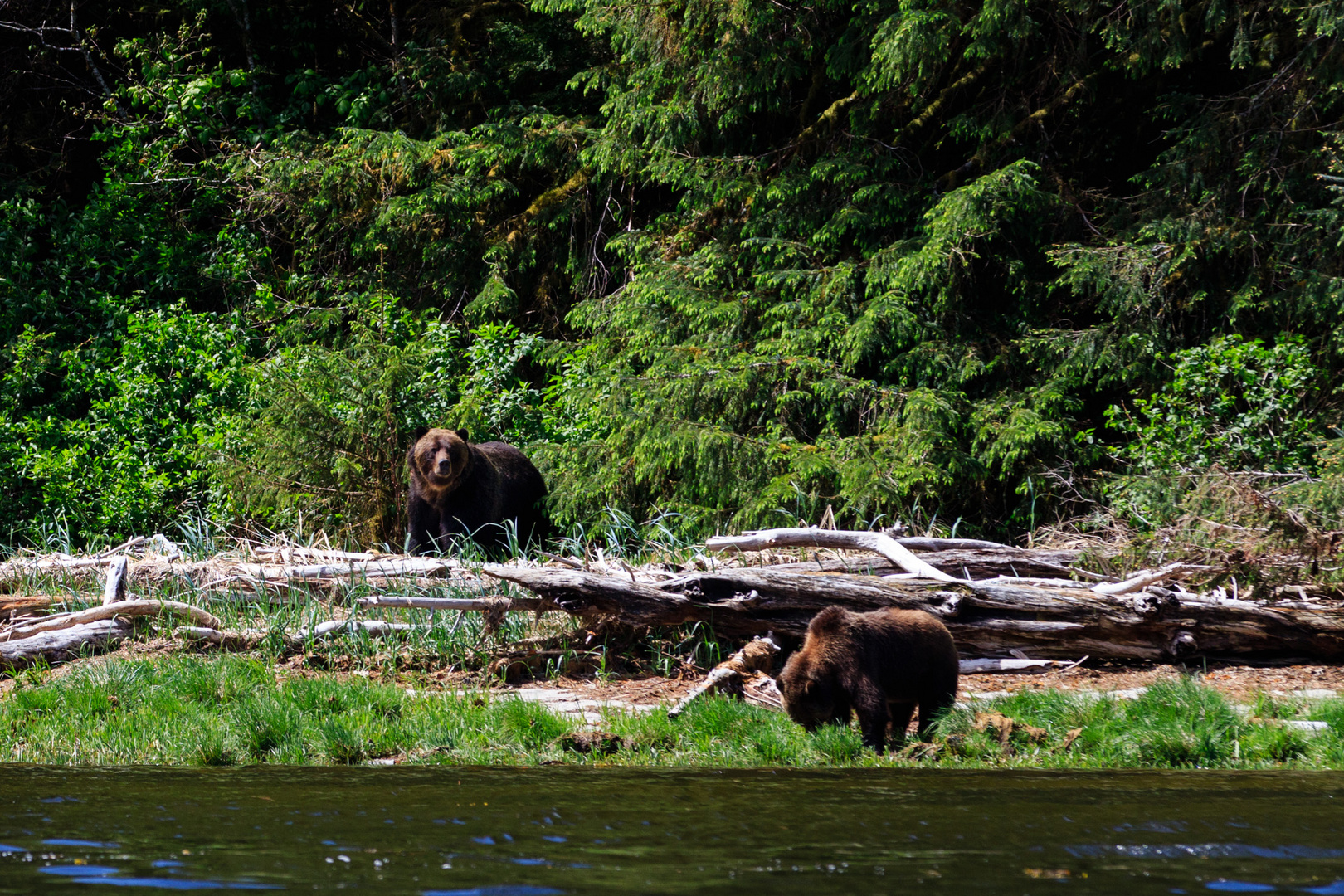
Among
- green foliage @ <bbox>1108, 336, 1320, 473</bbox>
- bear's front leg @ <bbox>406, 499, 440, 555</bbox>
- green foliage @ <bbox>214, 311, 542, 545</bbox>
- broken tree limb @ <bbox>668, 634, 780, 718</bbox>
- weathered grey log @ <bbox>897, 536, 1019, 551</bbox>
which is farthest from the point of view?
green foliage @ <bbox>214, 311, 542, 545</bbox>

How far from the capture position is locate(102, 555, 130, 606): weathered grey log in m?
8.32

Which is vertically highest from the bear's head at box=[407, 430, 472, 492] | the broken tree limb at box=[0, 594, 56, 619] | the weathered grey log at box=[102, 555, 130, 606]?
Answer: the bear's head at box=[407, 430, 472, 492]

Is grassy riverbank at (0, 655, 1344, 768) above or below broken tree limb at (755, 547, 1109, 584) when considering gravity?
below

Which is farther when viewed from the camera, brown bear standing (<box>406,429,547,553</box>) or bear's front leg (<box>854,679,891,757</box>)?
brown bear standing (<box>406,429,547,553</box>)

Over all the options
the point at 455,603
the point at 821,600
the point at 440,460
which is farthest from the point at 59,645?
the point at 821,600

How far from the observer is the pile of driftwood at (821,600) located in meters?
7.25

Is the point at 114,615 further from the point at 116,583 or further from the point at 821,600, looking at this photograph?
the point at 821,600

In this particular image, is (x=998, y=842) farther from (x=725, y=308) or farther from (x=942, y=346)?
(x=725, y=308)

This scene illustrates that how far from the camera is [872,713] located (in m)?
5.44

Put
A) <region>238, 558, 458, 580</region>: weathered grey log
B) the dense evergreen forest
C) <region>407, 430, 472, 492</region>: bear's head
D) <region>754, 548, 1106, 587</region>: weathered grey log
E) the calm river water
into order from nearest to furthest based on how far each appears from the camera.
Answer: the calm river water, <region>754, 548, 1106, 587</region>: weathered grey log, <region>238, 558, 458, 580</region>: weathered grey log, the dense evergreen forest, <region>407, 430, 472, 492</region>: bear's head

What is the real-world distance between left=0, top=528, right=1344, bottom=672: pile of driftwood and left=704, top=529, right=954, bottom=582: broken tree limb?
0.05 feet

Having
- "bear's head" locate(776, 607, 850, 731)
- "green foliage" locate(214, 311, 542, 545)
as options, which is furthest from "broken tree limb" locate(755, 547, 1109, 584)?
"green foliage" locate(214, 311, 542, 545)

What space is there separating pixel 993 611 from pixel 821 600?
1.14 m

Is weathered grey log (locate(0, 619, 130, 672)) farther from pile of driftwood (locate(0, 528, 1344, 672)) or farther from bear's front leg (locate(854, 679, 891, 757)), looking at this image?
bear's front leg (locate(854, 679, 891, 757))
